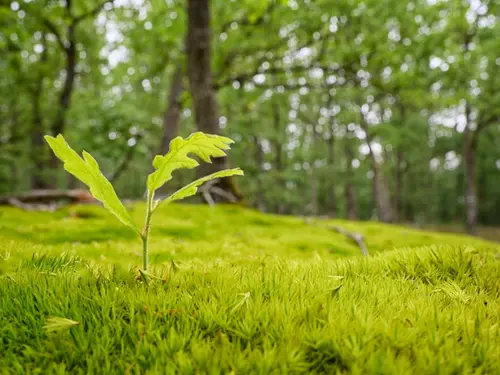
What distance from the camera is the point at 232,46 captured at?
387 inches

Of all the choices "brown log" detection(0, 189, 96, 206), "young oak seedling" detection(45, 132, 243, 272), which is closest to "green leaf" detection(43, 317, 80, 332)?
"young oak seedling" detection(45, 132, 243, 272)

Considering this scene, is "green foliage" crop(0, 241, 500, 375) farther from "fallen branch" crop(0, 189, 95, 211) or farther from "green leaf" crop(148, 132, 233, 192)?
"fallen branch" crop(0, 189, 95, 211)

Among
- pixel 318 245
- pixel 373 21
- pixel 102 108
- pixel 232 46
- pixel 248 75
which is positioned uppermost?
pixel 373 21

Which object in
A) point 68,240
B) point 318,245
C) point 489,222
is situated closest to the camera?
point 68,240

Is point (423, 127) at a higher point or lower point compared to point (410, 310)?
higher

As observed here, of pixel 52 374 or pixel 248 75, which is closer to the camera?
pixel 52 374

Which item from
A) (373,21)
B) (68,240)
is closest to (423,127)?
(373,21)

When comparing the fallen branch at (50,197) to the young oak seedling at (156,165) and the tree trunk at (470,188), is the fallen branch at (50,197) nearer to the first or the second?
the young oak seedling at (156,165)

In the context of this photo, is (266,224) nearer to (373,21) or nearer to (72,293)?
(72,293)

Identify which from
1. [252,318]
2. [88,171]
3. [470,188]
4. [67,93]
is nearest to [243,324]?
[252,318]

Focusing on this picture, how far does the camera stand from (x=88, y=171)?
1.67 m

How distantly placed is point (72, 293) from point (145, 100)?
20.1 m

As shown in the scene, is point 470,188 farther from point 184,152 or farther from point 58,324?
point 58,324

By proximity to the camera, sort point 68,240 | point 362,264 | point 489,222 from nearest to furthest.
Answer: point 362,264
point 68,240
point 489,222
